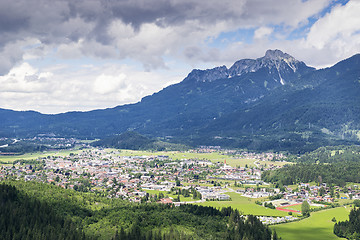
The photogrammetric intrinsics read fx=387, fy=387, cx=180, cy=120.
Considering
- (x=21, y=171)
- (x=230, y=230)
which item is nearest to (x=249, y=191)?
(x=230, y=230)

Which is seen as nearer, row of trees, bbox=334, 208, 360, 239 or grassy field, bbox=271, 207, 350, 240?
→ row of trees, bbox=334, 208, 360, 239

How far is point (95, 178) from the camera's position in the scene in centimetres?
17238

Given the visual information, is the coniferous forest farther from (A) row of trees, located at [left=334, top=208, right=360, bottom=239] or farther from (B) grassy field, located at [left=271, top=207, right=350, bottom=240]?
(A) row of trees, located at [left=334, top=208, right=360, bottom=239]

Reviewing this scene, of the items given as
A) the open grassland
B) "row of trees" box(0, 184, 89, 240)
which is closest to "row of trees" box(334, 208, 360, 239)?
the open grassland

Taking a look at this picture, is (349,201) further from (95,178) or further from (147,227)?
(95,178)

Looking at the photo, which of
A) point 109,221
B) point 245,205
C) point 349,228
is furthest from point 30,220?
point 349,228

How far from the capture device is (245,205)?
406 feet

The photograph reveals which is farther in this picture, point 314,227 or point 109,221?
point 314,227

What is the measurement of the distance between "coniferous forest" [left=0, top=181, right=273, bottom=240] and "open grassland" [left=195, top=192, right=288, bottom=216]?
922 inches

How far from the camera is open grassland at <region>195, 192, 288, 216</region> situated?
114m

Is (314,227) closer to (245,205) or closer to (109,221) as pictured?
(245,205)

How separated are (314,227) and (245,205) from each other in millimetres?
28441

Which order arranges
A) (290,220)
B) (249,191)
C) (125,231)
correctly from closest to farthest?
(125,231) < (290,220) < (249,191)

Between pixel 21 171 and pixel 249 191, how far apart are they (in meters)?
104
